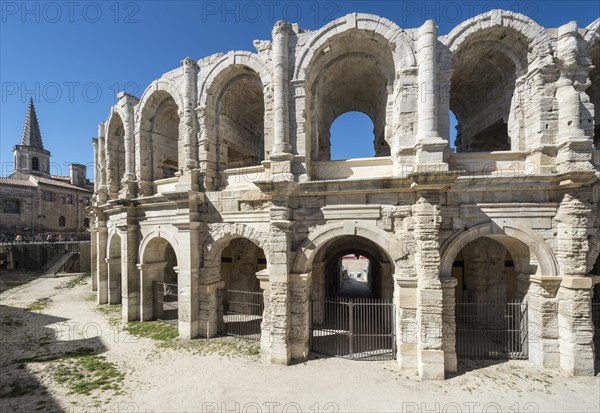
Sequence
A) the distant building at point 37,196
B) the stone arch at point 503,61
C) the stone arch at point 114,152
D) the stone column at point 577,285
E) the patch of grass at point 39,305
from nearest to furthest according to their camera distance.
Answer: the stone column at point 577,285, the stone arch at point 503,61, the stone arch at point 114,152, the patch of grass at point 39,305, the distant building at point 37,196

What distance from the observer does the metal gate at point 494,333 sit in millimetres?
8594

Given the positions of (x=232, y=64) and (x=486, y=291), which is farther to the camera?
(x=486, y=291)

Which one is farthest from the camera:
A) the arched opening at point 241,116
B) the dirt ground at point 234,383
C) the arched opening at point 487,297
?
the arched opening at point 241,116

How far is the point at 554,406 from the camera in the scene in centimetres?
648

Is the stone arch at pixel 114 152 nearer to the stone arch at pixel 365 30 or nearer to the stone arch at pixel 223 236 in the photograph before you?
the stone arch at pixel 223 236

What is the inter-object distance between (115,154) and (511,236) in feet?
59.7

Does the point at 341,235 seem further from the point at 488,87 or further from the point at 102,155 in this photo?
the point at 102,155

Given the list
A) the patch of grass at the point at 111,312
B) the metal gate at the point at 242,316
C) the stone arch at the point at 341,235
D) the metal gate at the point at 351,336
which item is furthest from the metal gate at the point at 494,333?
the patch of grass at the point at 111,312

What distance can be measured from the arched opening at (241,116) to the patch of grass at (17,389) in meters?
8.63

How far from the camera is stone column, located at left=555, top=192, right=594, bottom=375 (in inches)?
296

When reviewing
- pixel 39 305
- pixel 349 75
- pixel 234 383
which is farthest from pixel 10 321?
pixel 349 75

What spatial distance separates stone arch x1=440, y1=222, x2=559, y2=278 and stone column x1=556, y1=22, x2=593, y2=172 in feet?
7.11

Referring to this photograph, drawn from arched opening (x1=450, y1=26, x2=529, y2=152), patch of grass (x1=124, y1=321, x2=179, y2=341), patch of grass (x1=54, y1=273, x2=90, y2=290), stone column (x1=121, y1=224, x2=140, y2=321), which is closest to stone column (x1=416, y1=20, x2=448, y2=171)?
arched opening (x1=450, y1=26, x2=529, y2=152)

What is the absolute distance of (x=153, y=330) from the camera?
10938 mm
